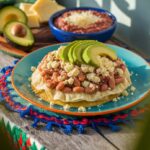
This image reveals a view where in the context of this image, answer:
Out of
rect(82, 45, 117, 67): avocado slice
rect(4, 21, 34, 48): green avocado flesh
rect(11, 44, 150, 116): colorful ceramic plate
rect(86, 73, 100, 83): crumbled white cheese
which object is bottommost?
rect(4, 21, 34, 48): green avocado flesh

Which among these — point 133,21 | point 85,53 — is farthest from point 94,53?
point 133,21

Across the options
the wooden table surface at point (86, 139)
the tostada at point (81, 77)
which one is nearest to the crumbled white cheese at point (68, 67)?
the tostada at point (81, 77)

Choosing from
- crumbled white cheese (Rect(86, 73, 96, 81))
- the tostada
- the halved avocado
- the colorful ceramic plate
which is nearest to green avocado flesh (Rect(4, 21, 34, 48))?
the halved avocado

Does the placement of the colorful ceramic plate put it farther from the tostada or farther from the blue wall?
the blue wall

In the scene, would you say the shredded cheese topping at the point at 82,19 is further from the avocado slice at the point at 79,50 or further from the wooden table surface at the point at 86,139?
the wooden table surface at the point at 86,139

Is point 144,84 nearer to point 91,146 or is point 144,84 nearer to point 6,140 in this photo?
point 91,146

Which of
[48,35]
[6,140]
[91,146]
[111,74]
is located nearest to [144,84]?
[111,74]
